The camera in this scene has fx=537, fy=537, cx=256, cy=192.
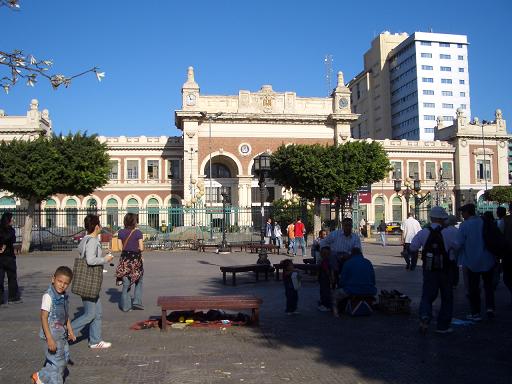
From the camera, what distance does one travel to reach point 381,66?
95.8 metres

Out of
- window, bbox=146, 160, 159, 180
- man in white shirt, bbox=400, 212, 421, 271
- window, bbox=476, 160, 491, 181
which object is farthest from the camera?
window, bbox=476, 160, 491, 181

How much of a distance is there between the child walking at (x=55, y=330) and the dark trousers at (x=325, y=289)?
5011 mm

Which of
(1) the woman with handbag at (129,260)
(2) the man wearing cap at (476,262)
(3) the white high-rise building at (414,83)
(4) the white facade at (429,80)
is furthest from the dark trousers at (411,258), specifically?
(4) the white facade at (429,80)

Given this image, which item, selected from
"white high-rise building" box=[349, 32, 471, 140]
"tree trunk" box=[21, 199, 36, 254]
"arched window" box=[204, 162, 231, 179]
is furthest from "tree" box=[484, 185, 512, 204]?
"tree trunk" box=[21, 199, 36, 254]

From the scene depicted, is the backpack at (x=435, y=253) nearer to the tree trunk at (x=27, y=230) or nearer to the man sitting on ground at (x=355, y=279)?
the man sitting on ground at (x=355, y=279)

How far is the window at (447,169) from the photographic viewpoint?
5912 centimetres

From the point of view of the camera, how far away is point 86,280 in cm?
658

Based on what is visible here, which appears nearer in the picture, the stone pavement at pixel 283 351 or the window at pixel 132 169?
the stone pavement at pixel 283 351

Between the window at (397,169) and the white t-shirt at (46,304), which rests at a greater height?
the window at (397,169)

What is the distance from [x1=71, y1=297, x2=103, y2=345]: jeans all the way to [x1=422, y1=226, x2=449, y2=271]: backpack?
4277 millimetres

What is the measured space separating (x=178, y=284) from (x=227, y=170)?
41023 millimetres

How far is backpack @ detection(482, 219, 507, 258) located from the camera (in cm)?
795

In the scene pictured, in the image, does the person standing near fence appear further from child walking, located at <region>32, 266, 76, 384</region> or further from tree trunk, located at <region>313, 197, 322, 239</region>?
tree trunk, located at <region>313, 197, 322, 239</region>

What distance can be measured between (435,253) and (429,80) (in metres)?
88.6
